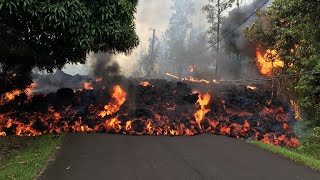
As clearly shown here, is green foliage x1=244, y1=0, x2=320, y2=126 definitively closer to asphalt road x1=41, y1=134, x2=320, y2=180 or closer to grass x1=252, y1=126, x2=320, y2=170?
grass x1=252, y1=126, x2=320, y2=170

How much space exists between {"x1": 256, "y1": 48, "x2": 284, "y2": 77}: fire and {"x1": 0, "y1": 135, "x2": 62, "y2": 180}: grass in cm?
1634

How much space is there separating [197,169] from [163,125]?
7325 millimetres

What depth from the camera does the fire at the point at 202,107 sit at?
1886cm

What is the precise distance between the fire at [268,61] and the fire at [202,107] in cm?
662

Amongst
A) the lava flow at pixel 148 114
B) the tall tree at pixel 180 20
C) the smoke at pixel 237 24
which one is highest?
the tall tree at pixel 180 20

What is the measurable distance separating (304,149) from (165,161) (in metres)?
8.12

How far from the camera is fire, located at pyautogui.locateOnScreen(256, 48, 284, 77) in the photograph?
2488cm

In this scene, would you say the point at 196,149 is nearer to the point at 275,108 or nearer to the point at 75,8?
the point at 75,8

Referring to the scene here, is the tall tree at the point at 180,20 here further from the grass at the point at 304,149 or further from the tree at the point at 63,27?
the tree at the point at 63,27

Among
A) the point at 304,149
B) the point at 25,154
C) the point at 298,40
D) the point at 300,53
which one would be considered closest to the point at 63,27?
the point at 25,154

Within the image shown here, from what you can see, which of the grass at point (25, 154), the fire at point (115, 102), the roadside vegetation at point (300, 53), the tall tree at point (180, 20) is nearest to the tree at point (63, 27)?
the grass at point (25, 154)

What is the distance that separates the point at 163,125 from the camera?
17703mm

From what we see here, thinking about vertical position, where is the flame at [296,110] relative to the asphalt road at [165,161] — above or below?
above

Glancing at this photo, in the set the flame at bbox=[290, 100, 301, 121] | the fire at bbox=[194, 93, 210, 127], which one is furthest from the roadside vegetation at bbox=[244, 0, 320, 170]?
the fire at bbox=[194, 93, 210, 127]
